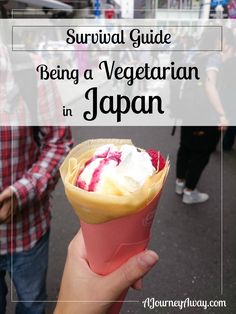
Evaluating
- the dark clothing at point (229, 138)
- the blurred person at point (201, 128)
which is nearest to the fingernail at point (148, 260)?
the blurred person at point (201, 128)

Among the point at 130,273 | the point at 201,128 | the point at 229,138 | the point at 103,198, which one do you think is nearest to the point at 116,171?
the point at 103,198

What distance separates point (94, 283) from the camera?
26.0 inches

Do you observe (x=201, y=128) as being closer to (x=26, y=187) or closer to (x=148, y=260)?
(x=26, y=187)

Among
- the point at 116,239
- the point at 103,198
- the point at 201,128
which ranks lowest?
the point at 201,128

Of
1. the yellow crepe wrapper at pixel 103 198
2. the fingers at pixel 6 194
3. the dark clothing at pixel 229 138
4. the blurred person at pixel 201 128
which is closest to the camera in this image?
the yellow crepe wrapper at pixel 103 198

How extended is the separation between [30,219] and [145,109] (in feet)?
1.61

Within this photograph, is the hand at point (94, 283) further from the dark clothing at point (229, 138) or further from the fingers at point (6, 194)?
the dark clothing at point (229, 138)

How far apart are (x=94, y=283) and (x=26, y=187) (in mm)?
386

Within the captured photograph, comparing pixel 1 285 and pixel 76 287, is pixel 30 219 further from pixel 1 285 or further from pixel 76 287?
pixel 76 287

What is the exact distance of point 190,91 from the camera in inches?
78.5

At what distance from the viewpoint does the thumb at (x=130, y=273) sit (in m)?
0.62

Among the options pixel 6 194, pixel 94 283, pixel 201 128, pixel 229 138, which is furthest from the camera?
pixel 229 138

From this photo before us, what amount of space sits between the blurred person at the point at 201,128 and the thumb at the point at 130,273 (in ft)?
4.52

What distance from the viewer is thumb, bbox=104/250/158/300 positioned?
0.62m
